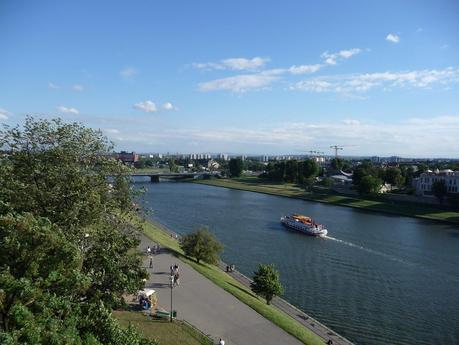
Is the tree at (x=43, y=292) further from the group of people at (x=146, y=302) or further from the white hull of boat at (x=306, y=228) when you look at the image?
the white hull of boat at (x=306, y=228)

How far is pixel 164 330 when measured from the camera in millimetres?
15078

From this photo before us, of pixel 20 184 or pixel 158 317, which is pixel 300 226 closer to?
pixel 158 317

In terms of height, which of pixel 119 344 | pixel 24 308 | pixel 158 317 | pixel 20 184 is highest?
pixel 20 184

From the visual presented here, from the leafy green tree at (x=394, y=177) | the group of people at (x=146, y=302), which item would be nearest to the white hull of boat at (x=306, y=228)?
the group of people at (x=146, y=302)

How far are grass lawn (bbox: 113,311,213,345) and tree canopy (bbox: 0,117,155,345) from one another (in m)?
3.34

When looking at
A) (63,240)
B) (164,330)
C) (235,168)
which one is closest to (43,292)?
(63,240)

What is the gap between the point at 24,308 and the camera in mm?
6711

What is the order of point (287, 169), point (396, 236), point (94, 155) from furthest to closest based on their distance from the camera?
point (287, 169) → point (396, 236) → point (94, 155)

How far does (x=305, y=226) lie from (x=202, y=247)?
20.3 meters

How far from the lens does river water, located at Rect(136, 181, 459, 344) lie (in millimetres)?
21250

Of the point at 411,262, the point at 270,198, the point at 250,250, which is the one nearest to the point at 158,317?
the point at 250,250

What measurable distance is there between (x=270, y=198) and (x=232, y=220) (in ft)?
92.4

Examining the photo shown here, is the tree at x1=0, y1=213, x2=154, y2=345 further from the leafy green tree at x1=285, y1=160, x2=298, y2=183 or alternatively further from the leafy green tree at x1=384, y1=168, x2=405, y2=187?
the leafy green tree at x1=285, y1=160, x2=298, y2=183

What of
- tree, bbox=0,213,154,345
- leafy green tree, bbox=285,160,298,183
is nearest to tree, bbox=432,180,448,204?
leafy green tree, bbox=285,160,298,183
